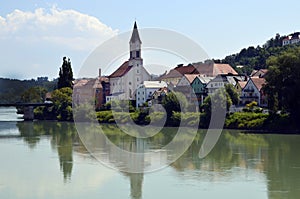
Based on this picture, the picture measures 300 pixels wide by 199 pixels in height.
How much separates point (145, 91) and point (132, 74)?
545 centimetres

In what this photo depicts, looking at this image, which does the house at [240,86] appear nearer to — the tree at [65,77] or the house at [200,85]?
the house at [200,85]

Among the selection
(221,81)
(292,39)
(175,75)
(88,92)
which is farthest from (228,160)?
(292,39)

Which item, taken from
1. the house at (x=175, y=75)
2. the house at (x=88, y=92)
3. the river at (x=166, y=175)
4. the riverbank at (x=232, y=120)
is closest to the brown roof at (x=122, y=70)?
the house at (x=88, y=92)

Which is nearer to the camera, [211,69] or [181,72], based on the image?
[211,69]

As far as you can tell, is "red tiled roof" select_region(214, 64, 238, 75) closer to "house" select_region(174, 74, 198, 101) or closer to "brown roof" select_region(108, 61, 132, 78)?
"house" select_region(174, 74, 198, 101)

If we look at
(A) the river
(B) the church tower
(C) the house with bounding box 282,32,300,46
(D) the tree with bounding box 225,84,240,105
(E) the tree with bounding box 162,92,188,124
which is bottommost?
(A) the river

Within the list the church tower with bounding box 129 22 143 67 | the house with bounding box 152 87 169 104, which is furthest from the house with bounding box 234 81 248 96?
the church tower with bounding box 129 22 143 67

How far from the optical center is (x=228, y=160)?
1620 centimetres

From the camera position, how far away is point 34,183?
41.7 feet

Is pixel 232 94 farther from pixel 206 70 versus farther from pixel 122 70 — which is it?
pixel 122 70

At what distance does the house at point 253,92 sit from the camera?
34.6 m

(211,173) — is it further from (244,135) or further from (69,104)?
(69,104)

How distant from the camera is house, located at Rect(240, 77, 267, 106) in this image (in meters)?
34.6

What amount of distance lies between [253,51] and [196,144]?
48603mm
